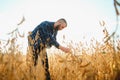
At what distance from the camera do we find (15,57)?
228 centimetres

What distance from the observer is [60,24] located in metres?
4.14

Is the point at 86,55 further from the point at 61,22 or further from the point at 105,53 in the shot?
the point at 61,22

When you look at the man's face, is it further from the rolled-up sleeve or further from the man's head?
the rolled-up sleeve

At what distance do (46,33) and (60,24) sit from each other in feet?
1.04

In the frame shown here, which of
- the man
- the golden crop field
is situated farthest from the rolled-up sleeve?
the golden crop field

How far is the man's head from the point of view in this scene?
163 inches

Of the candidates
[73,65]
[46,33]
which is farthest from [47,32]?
[73,65]

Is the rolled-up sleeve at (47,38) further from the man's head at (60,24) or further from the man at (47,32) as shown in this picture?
the man's head at (60,24)

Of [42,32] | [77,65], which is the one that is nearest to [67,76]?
[77,65]

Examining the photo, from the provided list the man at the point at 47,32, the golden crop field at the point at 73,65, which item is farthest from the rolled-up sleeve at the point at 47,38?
the golden crop field at the point at 73,65

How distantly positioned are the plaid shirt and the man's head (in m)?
0.10

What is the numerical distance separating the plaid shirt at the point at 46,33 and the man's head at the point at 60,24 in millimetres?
99

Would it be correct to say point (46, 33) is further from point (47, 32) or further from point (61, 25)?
point (61, 25)

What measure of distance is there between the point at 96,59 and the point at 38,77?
0.80 meters
